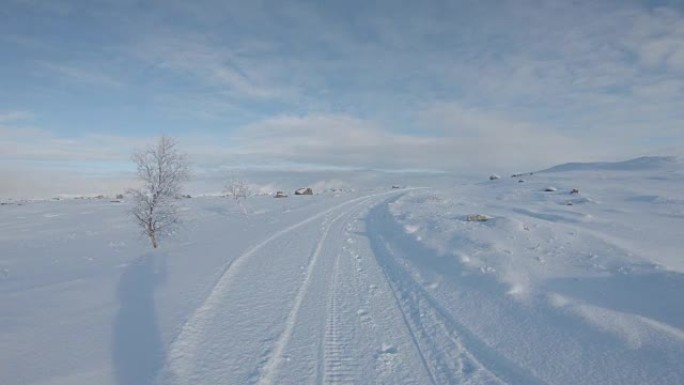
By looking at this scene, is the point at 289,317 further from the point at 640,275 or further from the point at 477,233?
the point at 477,233

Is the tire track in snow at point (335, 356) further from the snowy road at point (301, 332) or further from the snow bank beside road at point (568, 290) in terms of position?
the snow bank beside road at point (568, 290)

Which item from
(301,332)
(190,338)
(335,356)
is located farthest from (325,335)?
(190,338)

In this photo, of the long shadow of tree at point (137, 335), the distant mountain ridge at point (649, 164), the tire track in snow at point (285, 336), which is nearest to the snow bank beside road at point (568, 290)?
the tire track in snow at point (285, 336)

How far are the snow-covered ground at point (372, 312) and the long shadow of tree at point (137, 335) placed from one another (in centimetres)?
4

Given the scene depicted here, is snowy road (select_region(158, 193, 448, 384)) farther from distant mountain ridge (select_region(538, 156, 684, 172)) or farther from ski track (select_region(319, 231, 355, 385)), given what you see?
distant mountain ridge (select_region(538, 156, 684, 172))

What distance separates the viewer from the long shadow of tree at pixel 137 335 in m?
6.25

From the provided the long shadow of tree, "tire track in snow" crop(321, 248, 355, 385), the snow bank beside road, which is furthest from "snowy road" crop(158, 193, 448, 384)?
the snow bank beside road

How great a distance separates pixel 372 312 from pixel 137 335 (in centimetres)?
452

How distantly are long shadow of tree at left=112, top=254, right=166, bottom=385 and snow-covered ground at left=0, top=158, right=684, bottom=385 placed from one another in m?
0.04

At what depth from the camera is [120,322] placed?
8547mm

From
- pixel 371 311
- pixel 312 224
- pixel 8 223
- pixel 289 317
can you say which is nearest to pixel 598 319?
pixel 371 311

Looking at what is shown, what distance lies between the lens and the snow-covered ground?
6.07m

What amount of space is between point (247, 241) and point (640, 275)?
14.9m

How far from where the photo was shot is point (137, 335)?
305 inches
